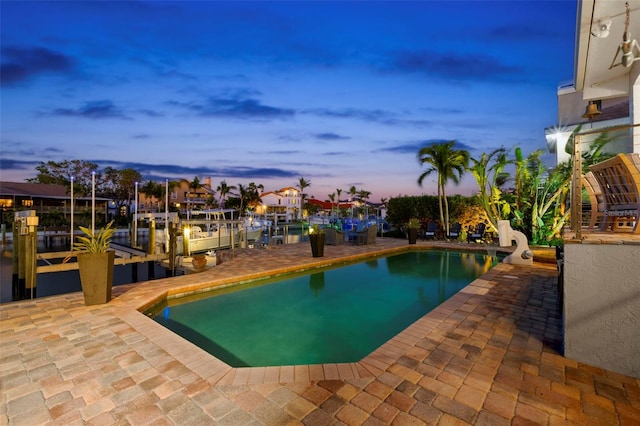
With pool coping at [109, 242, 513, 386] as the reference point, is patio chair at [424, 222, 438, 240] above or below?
above

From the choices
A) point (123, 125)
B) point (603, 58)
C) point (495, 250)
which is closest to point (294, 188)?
point (123, 125)

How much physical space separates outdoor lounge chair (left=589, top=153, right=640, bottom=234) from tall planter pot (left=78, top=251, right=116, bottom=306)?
24.0 ft

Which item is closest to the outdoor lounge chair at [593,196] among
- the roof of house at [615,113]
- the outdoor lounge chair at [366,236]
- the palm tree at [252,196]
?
the outdoor lounge chair at [366,236]

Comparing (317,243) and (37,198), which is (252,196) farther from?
(317,243)

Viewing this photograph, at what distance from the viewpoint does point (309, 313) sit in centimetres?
534

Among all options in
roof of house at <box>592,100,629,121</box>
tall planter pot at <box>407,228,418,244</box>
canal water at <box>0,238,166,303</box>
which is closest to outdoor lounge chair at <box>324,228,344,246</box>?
tall planter pot at <box>407,228,418,244</box>

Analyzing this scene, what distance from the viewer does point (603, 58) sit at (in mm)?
5785

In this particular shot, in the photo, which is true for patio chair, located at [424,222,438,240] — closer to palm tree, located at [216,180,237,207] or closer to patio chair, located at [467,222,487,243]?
patio chair, located at [467,222,487,243]

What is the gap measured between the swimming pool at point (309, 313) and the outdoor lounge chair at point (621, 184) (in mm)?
3146

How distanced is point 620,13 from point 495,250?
8.37 meters

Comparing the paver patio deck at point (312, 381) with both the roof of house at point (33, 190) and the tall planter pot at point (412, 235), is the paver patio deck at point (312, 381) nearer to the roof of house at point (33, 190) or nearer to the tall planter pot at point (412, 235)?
the tall planter pot at point (412, 235)

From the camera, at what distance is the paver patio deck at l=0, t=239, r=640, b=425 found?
6.77 feet

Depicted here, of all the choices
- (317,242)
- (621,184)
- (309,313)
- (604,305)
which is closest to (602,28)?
(621,184)

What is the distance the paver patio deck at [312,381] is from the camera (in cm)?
206
